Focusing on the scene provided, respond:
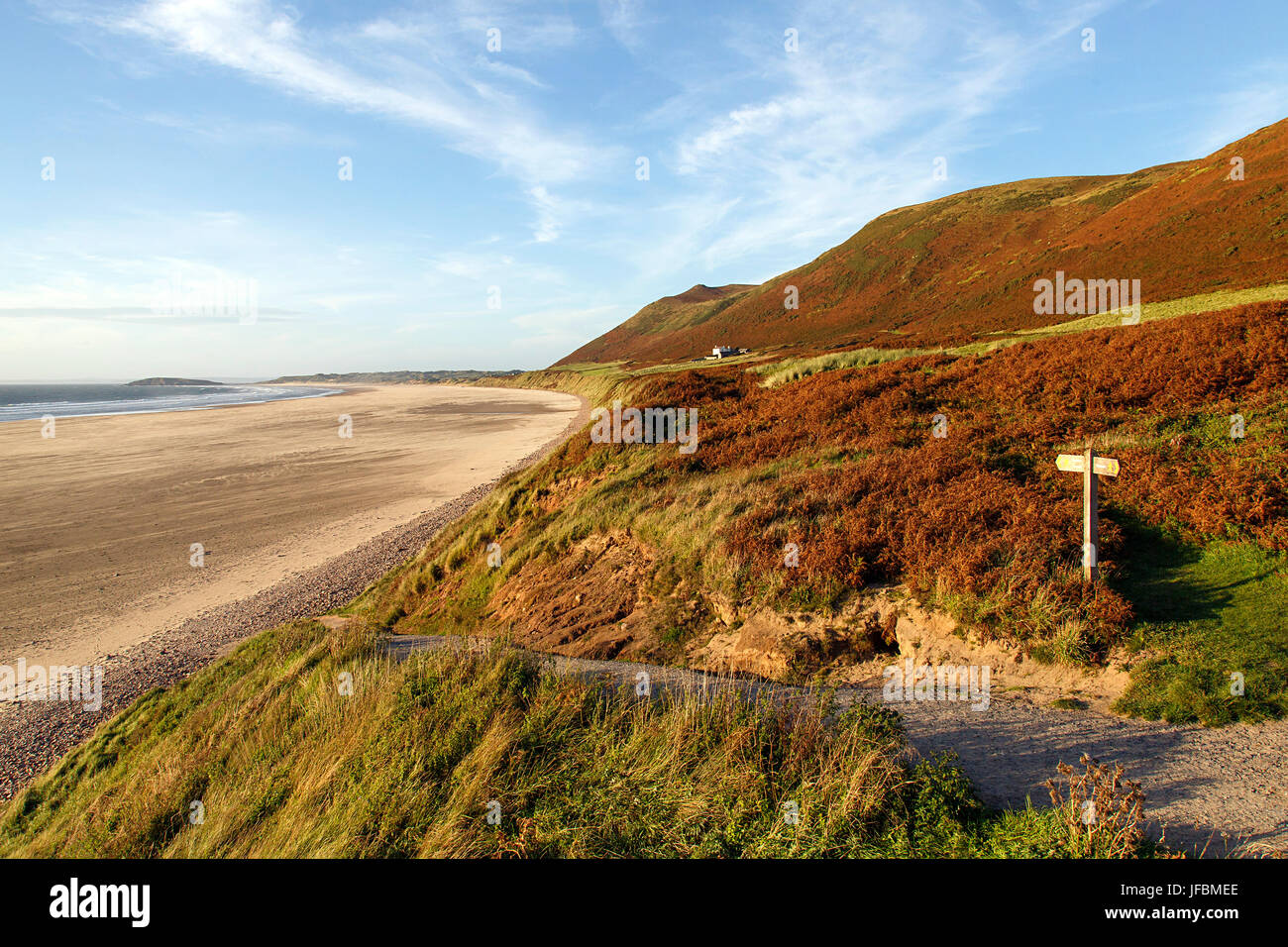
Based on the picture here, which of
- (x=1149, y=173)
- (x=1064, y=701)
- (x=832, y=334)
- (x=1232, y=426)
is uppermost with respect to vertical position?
(x=1149, y=173)

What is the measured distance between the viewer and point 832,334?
7750cm

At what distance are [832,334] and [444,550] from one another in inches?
2831

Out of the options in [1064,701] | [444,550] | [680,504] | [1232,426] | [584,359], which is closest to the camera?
[1064,701]

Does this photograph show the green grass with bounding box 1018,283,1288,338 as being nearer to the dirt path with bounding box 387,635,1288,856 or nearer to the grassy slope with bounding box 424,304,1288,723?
the grassy slope with bounding box 424,304,1288,723

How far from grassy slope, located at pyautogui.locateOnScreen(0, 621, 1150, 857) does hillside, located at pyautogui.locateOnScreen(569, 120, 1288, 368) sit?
2869cm

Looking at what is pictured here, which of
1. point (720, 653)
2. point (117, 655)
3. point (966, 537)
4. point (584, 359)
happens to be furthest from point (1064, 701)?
point (584, 359)

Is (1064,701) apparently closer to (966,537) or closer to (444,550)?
(966,537)

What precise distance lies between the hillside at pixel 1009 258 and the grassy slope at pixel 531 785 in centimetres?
2869

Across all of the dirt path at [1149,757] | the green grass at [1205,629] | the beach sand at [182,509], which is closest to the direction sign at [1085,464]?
the green grass at [1205,629]

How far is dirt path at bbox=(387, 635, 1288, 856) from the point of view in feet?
12.5

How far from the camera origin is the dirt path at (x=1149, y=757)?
150 inches

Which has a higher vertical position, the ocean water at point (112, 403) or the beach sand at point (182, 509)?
the ocean water at point (112, 403)

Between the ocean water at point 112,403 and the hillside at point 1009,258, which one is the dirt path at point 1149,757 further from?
the ocean water at point 112,403

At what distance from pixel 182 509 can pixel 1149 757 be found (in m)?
29.7
